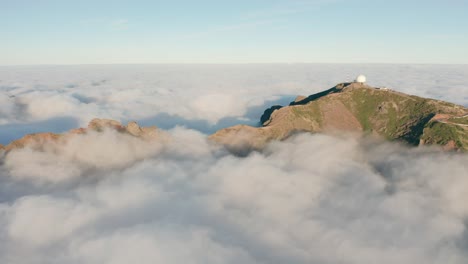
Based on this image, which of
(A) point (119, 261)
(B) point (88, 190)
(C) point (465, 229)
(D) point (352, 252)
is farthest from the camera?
(B) point (88, 190)

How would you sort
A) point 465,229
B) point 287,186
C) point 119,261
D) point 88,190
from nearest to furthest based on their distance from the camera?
1. point 119,261
2. point 465,229
3. point 287,186
4. point 88,190

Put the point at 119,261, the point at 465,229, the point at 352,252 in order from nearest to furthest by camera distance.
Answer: the point at 119,261 < the point at 352,252 < the point at 465,229

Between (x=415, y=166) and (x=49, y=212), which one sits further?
(x=415, y=166)

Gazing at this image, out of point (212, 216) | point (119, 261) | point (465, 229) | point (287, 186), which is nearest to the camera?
point (119, 261)

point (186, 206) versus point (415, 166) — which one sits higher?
point (415, 166)

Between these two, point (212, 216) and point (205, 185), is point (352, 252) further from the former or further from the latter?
point (205, 185)

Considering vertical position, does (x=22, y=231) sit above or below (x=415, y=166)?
below

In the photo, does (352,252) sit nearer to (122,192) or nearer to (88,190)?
(122,192)

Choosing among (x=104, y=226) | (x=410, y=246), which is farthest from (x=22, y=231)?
(x=410, y=246)

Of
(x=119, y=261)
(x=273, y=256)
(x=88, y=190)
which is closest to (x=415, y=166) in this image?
(x=273, y=256)
